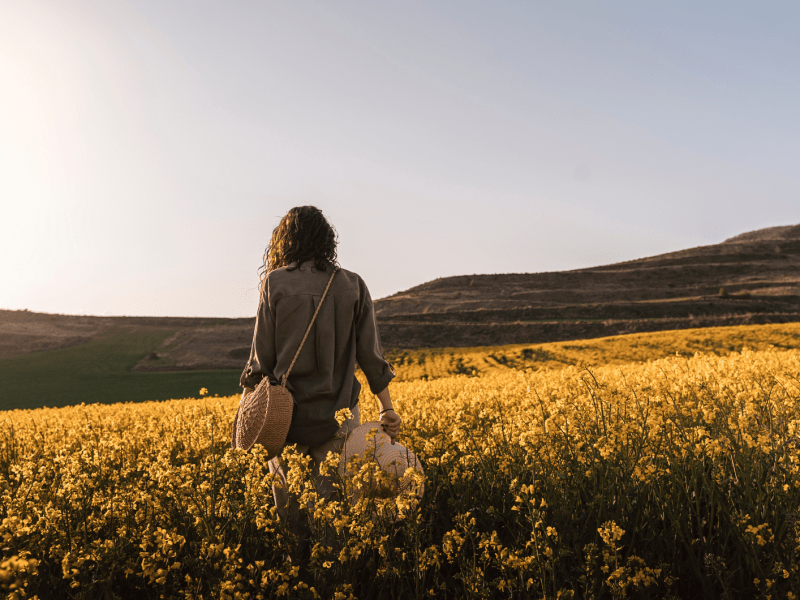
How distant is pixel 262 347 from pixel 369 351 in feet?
2.11

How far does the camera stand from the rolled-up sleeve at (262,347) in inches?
107

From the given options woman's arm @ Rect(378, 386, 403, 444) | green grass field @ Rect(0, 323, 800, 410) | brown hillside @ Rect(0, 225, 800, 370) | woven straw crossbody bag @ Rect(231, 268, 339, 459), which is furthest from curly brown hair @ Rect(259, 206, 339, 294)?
brown hillside @ Rect(0, 225, 800, 370)

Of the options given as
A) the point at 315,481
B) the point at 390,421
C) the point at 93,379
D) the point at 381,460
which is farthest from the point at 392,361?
the point at 381,460

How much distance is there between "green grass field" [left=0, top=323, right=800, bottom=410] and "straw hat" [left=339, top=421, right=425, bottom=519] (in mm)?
16802

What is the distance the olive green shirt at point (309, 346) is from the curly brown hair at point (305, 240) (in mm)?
63

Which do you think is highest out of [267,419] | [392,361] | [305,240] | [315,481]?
[305,240]

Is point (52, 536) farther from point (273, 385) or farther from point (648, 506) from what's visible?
point (648, 506)

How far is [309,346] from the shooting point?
2.69 meters

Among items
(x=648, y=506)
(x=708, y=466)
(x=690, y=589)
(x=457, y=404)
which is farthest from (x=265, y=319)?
(x=457, y=404)

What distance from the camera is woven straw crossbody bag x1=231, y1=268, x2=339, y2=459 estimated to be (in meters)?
2.44

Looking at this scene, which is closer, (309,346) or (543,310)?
(309,346)

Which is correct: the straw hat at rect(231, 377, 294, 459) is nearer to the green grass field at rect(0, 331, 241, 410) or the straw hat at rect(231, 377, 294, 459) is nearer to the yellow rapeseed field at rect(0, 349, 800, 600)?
the yellow rapeseed field at rect(0, 349, 800, 600)

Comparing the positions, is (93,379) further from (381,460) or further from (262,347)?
(381,460)

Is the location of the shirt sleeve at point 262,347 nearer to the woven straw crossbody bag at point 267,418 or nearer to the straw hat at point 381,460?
the woven straw crossbody bag at point 267,418
